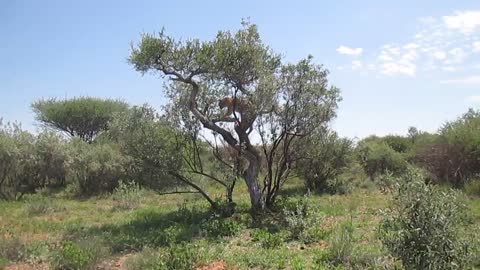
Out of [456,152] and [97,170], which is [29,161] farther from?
[456,152]

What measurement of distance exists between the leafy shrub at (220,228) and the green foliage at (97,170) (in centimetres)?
1174

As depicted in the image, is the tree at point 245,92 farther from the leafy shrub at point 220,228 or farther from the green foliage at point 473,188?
the green foliage at point 473,188

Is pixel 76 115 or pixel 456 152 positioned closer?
pixel 456 152

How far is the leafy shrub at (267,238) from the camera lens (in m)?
10.1

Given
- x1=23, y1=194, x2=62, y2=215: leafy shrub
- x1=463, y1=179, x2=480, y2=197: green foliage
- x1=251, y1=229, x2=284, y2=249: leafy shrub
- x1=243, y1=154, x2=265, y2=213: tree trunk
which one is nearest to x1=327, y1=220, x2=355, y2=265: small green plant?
x1=251, y1=229, x2=284, y2=249: leafy shrub

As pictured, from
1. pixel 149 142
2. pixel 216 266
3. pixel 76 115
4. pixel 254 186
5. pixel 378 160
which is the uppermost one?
pixel 76 115

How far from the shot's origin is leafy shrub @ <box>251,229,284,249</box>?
33.0 ft

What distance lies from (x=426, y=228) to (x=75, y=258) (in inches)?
238

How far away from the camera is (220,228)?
11672 mm

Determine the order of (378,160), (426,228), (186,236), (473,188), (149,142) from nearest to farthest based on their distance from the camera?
(426,228) → (186,236) → (149,142) → (473,188) → (378,160)

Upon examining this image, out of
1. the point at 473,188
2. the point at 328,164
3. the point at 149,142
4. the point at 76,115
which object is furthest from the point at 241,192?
the point at 76,115

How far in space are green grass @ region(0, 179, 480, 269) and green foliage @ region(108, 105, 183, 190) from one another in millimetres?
1566

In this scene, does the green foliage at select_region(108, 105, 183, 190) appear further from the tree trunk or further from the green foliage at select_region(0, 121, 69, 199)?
the green foliage at select_region(0, 121, 69, 199)

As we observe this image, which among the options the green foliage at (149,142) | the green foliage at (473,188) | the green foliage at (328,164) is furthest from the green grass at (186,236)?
the green foliage at (328,164)
